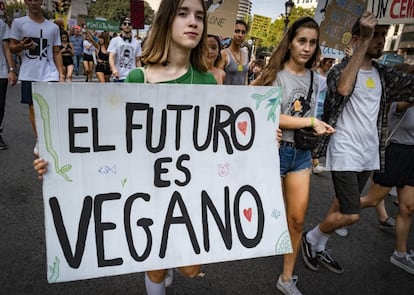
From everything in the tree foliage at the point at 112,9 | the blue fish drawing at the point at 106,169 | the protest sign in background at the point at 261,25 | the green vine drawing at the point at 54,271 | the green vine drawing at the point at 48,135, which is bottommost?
the green vine drawing at the point at 54,271

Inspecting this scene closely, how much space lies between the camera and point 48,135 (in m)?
1.28

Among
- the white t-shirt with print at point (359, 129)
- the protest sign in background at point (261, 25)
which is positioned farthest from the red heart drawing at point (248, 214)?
the protest sign in background at point (261, 25)

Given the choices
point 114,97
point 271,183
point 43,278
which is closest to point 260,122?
point 271,183

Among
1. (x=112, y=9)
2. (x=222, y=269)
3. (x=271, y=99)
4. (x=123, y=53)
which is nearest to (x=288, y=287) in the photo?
(x=222, y=269)

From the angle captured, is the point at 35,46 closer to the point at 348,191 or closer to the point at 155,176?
the point at 155,176

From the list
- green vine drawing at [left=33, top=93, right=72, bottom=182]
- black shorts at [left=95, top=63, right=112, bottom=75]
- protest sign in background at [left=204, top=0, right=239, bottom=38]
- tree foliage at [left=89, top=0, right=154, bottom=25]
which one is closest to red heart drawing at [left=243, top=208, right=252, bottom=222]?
green vine drawing at [left=33, top=93, right=72, bottom=182]

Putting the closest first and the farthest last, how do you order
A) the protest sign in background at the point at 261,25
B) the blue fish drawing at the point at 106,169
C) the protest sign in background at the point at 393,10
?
1. the blue fish drawing at the point at 106,169
2. the protest sign in background at the point at 393,10
3. the protest sign in background at the point at 261,25

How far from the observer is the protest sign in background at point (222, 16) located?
3736 mm

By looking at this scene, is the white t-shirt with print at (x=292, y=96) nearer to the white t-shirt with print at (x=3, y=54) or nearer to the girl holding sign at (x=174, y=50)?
the girl holding sign at (x=174, y=50)

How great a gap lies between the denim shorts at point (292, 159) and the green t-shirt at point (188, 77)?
2.21 ft

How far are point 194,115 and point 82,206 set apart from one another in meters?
0.61

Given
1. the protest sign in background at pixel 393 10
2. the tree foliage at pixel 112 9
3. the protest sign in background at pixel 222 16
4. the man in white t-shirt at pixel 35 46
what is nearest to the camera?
the protest sign in background at pixel 393 10

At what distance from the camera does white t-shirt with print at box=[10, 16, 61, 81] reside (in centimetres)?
393

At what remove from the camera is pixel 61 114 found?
1.28 meters
